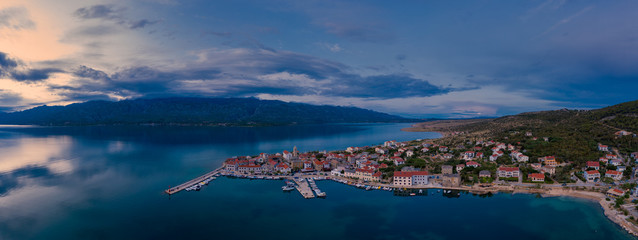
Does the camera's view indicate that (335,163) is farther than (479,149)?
No

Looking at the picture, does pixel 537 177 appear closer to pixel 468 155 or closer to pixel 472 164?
pixel 472 164

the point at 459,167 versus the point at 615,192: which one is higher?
the point at 459,167

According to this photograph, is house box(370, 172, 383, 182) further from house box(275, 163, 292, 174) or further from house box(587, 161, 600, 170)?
house box(587, 161, 600, 170)

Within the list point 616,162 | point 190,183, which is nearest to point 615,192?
point 616,162

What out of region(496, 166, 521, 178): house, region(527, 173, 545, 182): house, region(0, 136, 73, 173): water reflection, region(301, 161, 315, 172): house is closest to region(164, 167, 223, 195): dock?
region(301, 161, 315, 172): house

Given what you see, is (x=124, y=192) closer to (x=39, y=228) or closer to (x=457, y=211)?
(x=39, y=228)

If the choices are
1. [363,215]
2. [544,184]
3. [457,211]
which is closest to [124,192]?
[363,215]

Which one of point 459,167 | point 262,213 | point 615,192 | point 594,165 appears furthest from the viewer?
point 459,167
